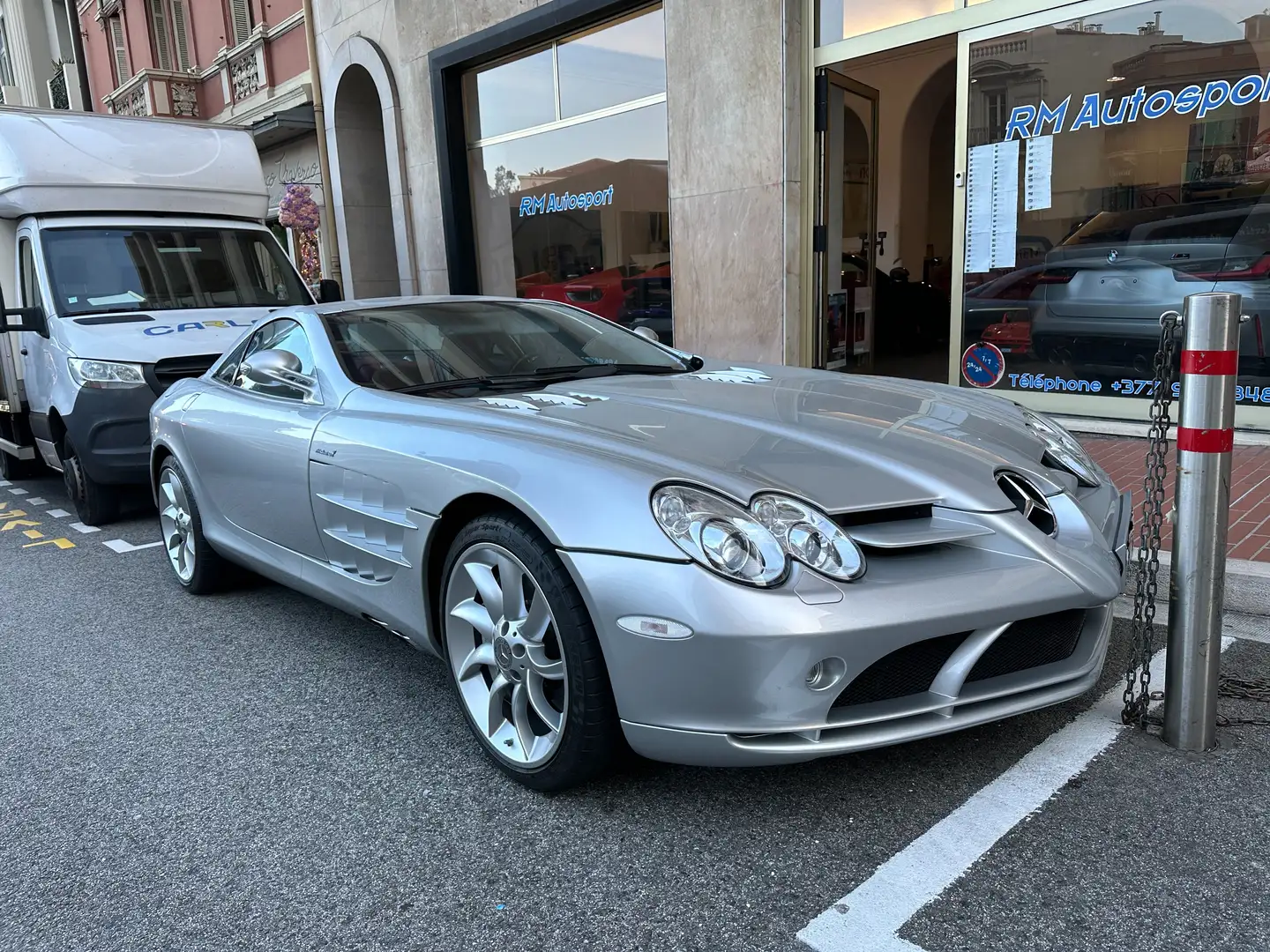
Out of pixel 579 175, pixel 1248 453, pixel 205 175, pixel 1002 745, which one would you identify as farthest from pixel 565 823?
pixel 579 175

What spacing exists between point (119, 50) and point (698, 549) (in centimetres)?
2433

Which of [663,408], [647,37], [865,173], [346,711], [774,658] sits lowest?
[346,711]

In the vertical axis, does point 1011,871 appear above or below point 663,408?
below

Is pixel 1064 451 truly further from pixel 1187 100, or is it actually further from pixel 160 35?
pixel 160 35

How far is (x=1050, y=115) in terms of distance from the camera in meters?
6.61

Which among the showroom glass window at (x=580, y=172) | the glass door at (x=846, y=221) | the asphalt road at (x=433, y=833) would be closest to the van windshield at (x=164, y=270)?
the showroom glass window at (x=580, y=172)

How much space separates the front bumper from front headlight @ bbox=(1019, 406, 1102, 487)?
2.17 feet

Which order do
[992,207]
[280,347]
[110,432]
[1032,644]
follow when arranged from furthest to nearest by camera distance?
1. [992,207]
2. [110,432]
3. [280,347]
4. [1032,644]

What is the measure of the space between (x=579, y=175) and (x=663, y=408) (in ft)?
26.2

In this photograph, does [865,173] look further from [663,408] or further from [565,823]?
[565,823]

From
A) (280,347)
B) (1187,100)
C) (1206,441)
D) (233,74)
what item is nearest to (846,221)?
(1187,100)

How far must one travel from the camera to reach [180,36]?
18797 mm

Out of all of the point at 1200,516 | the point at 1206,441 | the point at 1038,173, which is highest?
the point at 1038,173

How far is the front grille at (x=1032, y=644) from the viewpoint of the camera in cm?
231
